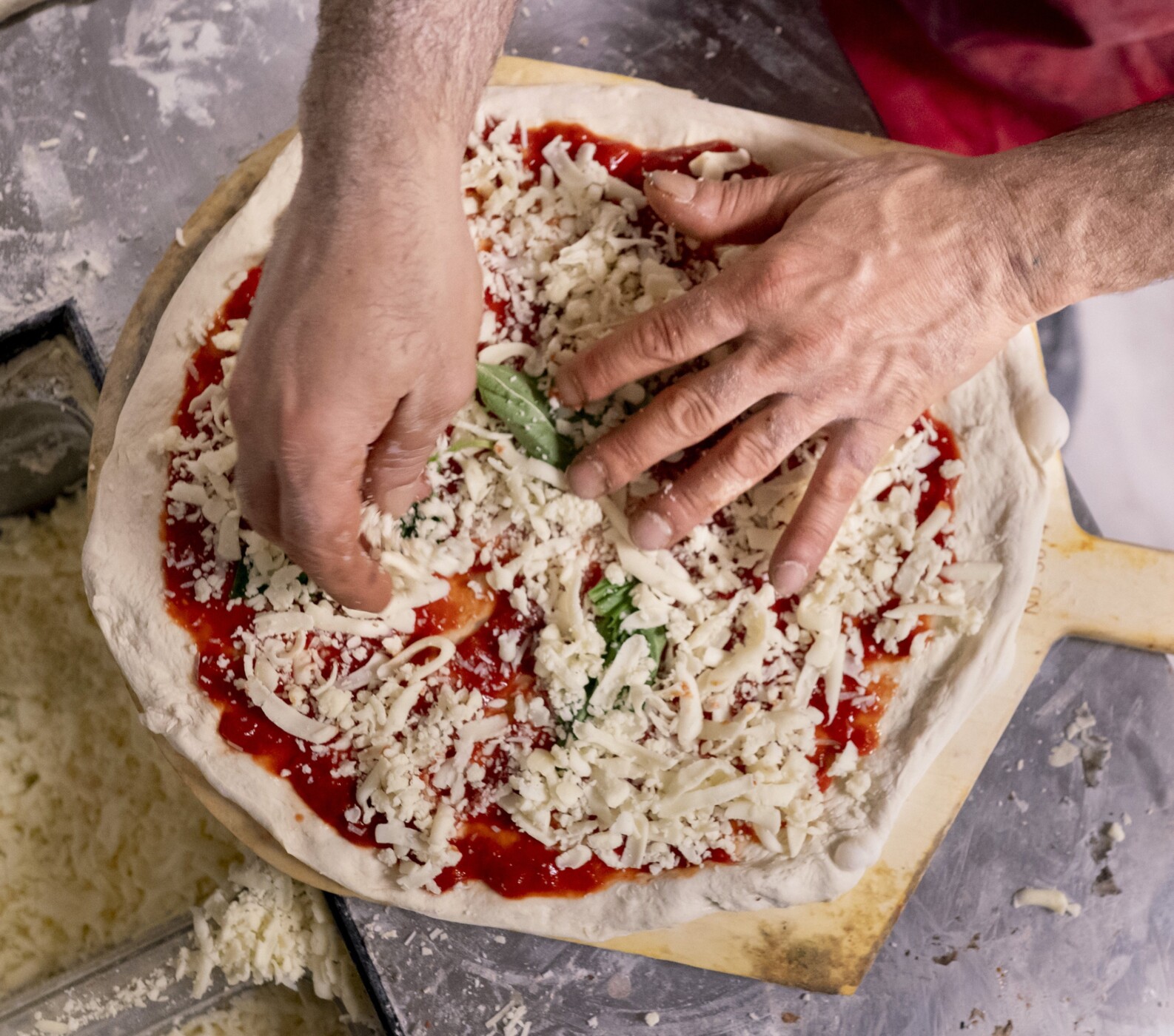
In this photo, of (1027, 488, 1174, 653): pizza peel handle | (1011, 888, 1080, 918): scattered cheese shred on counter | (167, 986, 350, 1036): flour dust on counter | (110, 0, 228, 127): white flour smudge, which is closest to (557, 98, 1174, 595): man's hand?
(1027, 488, 1174, 653): pizza peel handle

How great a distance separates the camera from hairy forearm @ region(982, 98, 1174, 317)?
1.49m

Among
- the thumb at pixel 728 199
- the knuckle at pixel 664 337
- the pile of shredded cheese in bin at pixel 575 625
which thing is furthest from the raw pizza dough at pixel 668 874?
the knuckle at pixel 664 337

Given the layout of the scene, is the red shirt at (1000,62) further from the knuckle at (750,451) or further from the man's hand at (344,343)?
the man's hand at (344,343)

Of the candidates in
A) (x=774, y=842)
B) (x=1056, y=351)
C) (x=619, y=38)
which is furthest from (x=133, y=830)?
(x=1056, y=351)

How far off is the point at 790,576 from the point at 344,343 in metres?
0.85

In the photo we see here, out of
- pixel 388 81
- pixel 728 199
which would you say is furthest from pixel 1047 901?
pixel 388 81

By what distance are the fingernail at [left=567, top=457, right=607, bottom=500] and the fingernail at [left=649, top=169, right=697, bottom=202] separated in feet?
1.60

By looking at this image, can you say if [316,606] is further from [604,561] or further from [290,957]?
[290,957]

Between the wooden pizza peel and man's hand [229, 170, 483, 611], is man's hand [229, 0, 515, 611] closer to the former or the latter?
man's hand [229, 170, 483, 611]

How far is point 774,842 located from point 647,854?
0.23 m

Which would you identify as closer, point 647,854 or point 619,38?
point 647,854

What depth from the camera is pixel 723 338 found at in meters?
1.50

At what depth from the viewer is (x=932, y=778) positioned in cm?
179

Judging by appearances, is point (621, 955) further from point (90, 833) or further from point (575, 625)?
point (90, 833)
